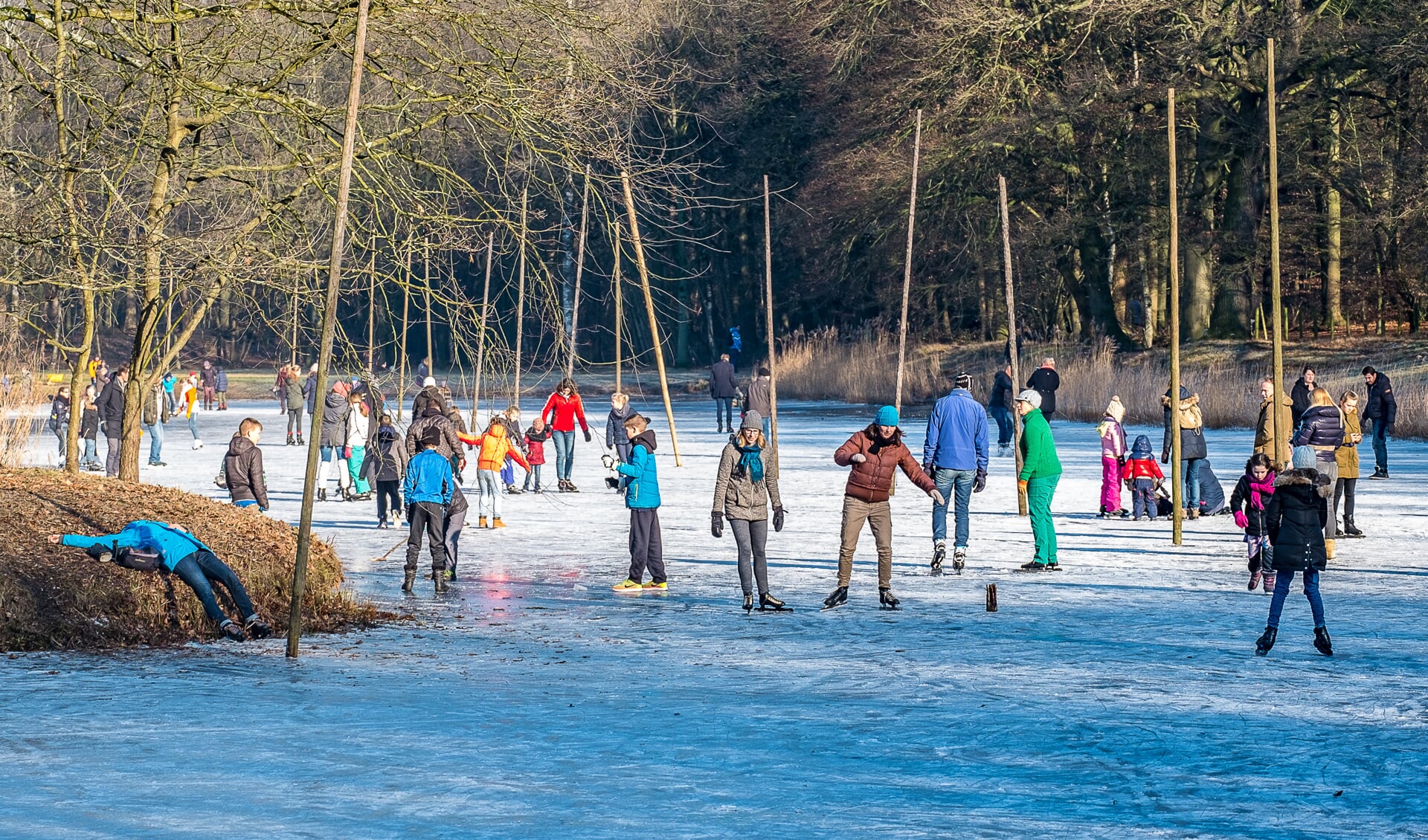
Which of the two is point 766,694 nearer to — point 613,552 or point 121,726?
point 121,726

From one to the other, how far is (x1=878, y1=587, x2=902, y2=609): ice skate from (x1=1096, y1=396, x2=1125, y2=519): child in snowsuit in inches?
273

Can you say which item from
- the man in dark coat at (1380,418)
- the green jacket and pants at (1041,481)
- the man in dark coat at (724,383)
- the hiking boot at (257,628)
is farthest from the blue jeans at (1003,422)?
the hiking boot at (257,628)

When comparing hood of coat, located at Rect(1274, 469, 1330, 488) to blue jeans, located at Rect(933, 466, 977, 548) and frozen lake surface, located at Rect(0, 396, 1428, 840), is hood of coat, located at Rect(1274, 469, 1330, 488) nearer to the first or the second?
frozen lake surface, located at Rect(0, 396, 1428, 840)

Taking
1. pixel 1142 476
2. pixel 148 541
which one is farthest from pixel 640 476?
pixel 1142 476

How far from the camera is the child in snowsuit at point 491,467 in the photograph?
18828 millimetres

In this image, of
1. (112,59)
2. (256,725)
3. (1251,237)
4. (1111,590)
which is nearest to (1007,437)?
(1251,237)

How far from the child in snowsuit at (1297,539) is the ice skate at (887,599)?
9.54 ft

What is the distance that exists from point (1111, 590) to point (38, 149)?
10985 millimetres

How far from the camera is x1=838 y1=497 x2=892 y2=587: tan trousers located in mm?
13055

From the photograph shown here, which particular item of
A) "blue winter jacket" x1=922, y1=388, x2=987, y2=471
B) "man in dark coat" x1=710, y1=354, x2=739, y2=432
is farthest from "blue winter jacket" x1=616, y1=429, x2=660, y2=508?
"man in dark coat" x1=710, y1=354, x2=739, y2=432

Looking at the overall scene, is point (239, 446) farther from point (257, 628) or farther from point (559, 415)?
point (559, 415)

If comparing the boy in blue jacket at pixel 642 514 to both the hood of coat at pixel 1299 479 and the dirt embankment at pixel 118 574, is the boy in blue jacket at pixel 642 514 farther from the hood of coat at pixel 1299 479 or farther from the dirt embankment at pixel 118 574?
the hood of coat at pixel 1299 479

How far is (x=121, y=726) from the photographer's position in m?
8.65

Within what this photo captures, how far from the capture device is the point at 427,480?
46.0ft
